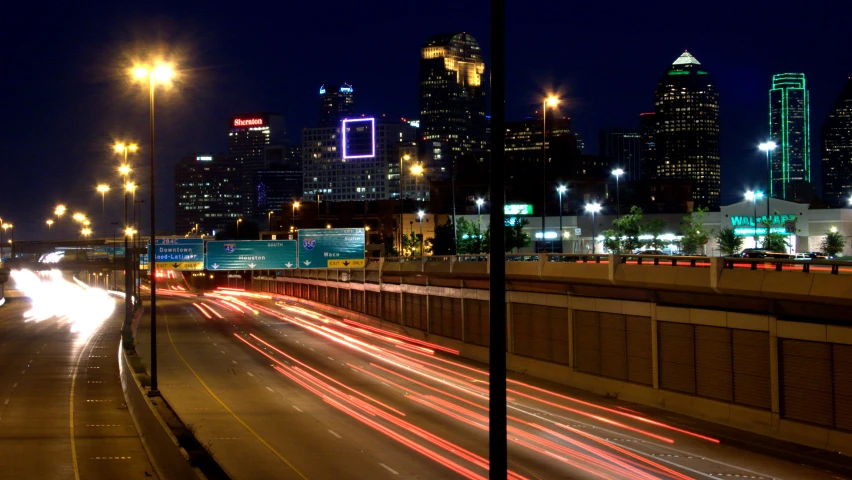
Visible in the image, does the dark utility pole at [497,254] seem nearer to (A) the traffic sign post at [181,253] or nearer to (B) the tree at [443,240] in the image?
(A) the traffic sign post at [181,253]

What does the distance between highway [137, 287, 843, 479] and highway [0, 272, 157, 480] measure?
7.68 feet

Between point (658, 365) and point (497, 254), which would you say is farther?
point (658, 365)

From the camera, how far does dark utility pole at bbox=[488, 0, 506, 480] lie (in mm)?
9812

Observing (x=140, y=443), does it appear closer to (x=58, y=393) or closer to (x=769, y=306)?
(x=58, y=393)

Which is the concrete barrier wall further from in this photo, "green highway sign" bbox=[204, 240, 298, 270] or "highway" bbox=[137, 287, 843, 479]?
"green highway sign" bbox=[204, 240, 298, 270]

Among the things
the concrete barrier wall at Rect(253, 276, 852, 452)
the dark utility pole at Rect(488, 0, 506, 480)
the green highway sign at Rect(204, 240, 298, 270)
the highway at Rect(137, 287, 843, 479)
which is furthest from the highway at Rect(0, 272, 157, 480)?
the concrete barrier wall at Rect(253, 276, 852, 452)

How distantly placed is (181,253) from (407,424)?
4383cm

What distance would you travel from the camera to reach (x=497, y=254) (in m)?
9.97

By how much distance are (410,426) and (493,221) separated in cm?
2008

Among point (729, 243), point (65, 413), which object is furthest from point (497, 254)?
point (729, 243)

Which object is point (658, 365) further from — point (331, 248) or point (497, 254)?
point (331, 248)

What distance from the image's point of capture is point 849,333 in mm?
23734

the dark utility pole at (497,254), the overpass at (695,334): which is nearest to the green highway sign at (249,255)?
the overpass at (695,334)

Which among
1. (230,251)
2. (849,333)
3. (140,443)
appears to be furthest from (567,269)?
(230,251)
